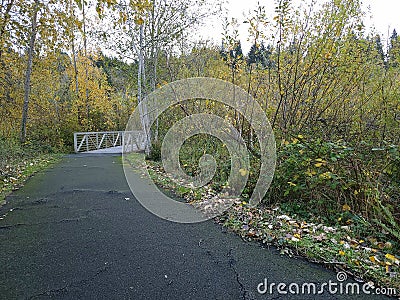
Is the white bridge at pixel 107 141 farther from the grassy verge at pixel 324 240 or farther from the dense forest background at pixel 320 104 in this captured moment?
the grassy verge at pixel 324 240

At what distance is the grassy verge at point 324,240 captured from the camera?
2484mm

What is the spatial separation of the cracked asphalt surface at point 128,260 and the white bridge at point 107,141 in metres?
8.02

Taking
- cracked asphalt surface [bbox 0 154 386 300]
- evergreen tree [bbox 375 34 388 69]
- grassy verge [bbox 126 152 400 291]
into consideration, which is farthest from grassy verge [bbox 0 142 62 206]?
evergreen tree [bbox 375 34 388 69]

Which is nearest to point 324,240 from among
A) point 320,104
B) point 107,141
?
point 320,104

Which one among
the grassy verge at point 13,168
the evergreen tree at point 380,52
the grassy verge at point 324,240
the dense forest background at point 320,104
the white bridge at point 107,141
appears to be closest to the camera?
the grassy verge at point 324,240

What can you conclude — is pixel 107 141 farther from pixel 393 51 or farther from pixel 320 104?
pixel 393 51

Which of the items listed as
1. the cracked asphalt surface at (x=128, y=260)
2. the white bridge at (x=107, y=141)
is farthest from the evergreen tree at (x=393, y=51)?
the white bridge at (x=107, y=141)

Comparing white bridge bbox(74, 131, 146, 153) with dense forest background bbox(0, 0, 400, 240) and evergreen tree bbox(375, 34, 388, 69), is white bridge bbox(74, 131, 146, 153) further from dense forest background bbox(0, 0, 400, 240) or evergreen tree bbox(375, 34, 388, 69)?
evergreen tree bbox(375, 34, 388, 69)

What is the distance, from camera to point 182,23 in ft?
31.1

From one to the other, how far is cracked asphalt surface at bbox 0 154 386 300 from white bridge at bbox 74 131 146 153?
8023 mm

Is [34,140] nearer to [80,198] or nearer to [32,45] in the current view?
[32,45]

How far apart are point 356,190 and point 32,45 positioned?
40.9 feet

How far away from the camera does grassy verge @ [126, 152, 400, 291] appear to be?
2484 mm

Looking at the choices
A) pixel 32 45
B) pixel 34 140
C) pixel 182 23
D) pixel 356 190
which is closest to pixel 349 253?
pixel 356 190
